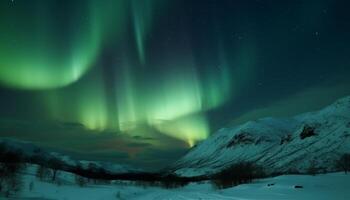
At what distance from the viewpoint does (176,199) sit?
4294 cm

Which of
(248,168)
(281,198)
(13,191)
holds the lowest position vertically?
(281,198)

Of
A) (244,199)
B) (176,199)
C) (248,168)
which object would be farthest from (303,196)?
(248,168)

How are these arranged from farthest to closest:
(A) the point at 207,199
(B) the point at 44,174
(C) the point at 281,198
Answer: (B) the point at 44,174 < (A) the point at 207,199 < (C) the point at 281,198

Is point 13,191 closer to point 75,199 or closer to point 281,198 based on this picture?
point 75,199

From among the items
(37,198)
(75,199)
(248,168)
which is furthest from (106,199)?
(248,168)

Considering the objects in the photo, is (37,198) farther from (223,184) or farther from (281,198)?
(223,184)

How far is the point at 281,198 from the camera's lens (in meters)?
37.7

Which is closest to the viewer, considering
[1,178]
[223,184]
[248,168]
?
[1,178]

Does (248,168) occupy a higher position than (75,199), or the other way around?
(248,168)

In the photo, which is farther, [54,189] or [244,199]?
[54,189]

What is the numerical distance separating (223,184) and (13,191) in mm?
45052

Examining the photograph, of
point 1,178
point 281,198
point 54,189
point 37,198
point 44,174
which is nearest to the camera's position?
point 281,198

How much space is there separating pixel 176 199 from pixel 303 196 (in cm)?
1377

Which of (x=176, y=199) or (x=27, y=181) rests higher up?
(x=27, y=181)
